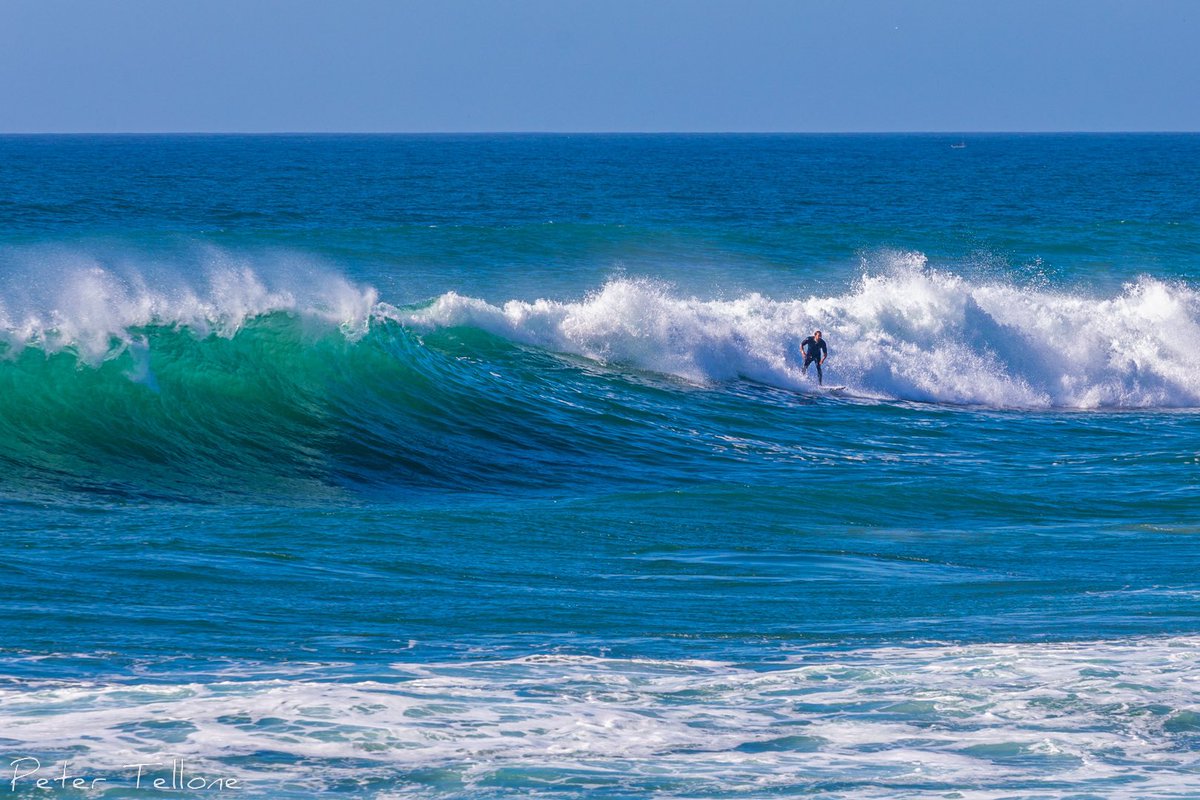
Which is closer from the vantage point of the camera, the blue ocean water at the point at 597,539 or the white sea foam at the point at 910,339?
the blue ocean water at the point at 597,539

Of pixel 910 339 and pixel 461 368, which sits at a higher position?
pixel 910 339

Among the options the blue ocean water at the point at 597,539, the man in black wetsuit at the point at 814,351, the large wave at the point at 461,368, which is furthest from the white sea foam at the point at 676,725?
the man in black wetsuit at the point at 814,351

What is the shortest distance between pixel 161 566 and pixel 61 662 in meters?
1.86

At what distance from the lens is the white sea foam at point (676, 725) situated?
5.26 metres

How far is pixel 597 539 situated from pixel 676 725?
3.93 metres

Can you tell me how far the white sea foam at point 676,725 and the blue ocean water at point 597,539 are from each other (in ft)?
0.08

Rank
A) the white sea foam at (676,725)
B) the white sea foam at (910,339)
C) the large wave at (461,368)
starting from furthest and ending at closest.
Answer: the white sea foam at (910,339) < the large wave at (461,368) < the white sea foam at (676,725)

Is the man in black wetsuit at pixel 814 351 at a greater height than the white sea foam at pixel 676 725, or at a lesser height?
greater

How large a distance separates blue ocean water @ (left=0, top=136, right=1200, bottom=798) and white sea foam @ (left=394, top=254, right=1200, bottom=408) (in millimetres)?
72

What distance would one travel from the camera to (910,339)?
69.7 ft

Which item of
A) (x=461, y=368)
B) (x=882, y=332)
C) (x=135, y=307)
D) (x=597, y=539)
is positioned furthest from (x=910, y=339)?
(x=597, y=539)

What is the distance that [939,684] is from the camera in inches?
254
